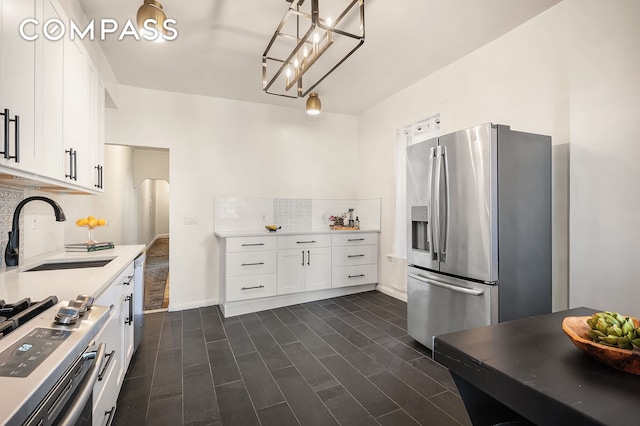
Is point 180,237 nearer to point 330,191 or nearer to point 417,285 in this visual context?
point 330,191

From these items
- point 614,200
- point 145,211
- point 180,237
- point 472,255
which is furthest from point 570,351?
point 145,211

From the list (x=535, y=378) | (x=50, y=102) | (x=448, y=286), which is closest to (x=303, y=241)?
(x=448, y=286)

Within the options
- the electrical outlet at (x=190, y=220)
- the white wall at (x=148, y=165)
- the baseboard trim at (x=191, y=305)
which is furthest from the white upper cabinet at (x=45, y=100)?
the white wall at (x=148, y=165)

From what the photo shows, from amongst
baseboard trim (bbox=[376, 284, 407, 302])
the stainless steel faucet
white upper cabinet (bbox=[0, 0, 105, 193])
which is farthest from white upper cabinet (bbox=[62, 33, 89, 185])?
baseboard trim (bbox=[376, 284, 407, 302])

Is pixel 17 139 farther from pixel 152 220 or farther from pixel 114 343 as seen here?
pixel 152 220

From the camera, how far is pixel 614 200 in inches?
72.6

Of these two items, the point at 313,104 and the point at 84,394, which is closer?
the point at 84,394

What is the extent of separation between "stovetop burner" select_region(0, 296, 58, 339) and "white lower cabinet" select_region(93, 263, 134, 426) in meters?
0.30

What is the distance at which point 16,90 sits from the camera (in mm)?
1231

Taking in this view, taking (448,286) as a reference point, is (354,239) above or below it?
above

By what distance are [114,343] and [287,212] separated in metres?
2.88

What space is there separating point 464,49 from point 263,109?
2588 millimetres

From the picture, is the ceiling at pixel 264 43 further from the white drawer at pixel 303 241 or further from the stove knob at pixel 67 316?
the stove knob at pixel 67 316

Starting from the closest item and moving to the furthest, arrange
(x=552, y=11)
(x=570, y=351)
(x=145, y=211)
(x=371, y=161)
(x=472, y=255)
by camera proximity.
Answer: (x=570, y=351)
(x=472, y=255)
(x=552, y=11)
(x=371, y=161)
(x=145, y=211)
